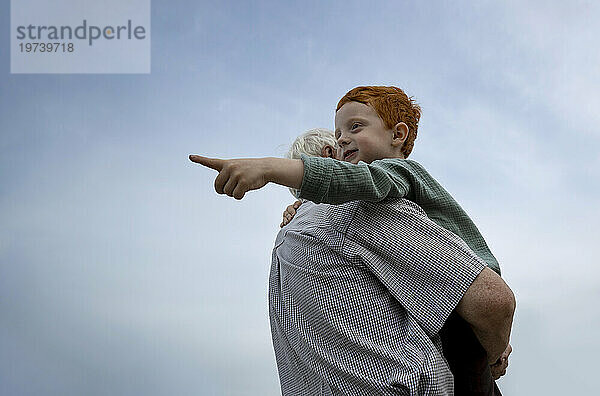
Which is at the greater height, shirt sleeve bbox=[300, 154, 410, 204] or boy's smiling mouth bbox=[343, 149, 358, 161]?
boy's smiling mouth bbox=[343, 149, 358, 161]

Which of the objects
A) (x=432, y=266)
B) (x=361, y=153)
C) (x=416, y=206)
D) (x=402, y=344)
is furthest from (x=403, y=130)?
(x=402, y=344)

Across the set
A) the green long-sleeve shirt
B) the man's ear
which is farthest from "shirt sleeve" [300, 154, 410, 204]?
the man's ear

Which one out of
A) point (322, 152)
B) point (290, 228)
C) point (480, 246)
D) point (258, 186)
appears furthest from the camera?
point (322, 152)

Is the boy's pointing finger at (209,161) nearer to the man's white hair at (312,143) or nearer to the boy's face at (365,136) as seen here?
the boy's face at (365,136)

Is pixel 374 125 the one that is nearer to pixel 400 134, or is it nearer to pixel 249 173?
pixel 400 134

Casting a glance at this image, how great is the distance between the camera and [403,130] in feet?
4.52

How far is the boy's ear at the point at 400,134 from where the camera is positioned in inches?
54.0

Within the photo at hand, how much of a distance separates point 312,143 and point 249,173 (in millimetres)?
642

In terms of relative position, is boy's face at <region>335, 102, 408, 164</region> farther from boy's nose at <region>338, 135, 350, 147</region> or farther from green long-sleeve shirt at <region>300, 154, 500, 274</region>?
green long-sleeve shirt at <region>300, 154, 500, 274</region>

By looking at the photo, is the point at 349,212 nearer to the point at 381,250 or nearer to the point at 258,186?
the point at 381,250

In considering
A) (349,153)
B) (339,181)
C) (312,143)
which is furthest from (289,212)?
(339,181)

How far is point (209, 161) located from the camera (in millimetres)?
958

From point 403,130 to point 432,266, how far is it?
338 millimetres

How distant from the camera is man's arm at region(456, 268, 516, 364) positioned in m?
1.13
